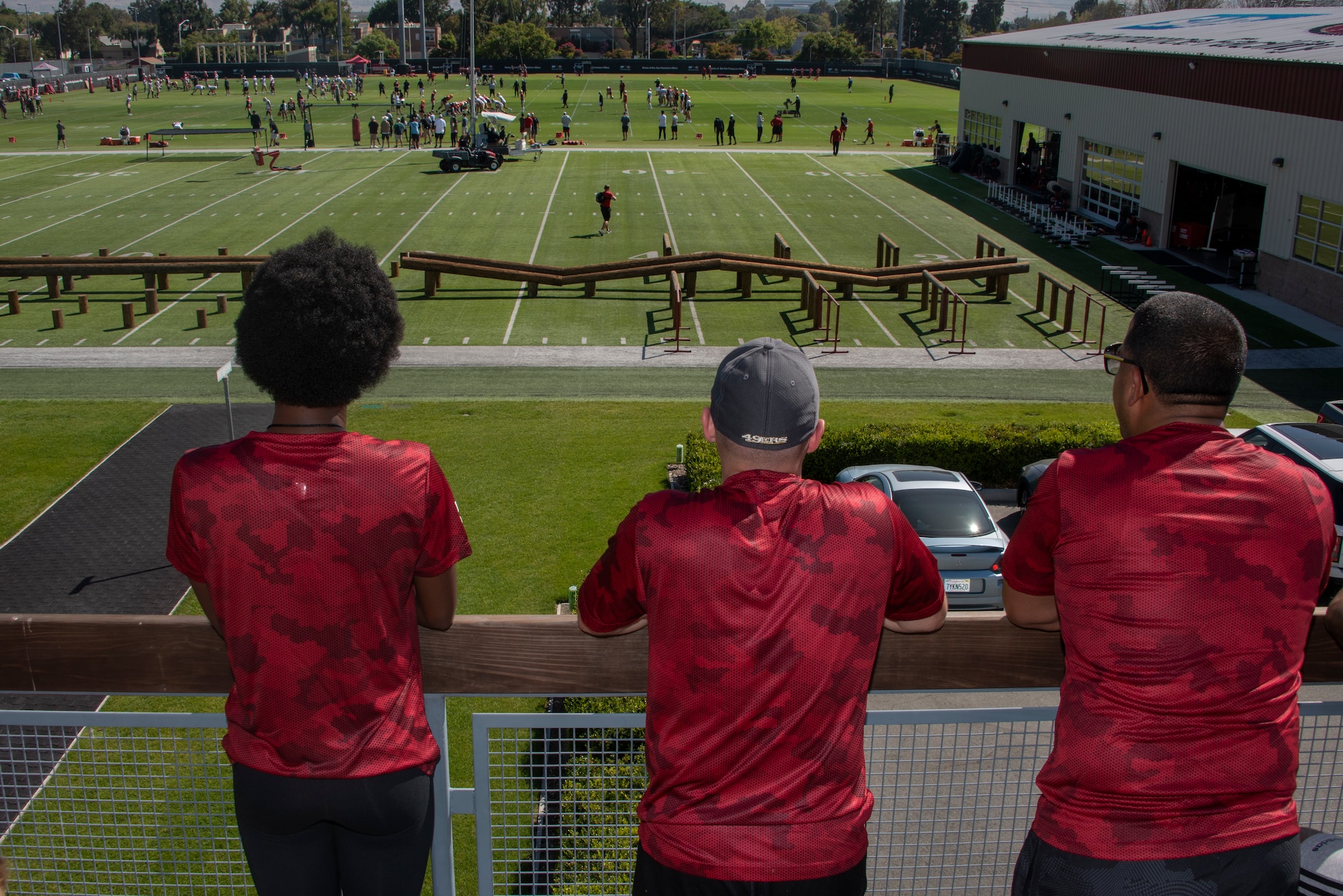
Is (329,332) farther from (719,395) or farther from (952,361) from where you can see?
(952,361)

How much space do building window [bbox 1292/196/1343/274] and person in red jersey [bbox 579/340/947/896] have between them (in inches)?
1158

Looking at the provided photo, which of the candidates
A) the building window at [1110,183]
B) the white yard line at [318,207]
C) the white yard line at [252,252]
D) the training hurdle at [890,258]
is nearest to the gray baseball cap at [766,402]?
the white yard line at [252,252]

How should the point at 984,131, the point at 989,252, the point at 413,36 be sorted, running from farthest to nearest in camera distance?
1. the point at 413,36
2. the point at 984,131
3. the point at 989,252

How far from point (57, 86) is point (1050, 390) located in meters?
104

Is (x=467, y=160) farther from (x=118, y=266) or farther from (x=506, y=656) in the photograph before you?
(x=506, y=656)

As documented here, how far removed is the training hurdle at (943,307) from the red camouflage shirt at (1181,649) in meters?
21.8

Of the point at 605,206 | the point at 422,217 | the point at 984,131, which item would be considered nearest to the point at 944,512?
the point at 605,206

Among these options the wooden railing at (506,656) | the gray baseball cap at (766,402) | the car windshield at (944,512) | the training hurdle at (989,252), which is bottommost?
the car windshield at (944,512)

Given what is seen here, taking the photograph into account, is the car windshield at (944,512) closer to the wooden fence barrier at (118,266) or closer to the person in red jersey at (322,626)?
the person in red jersey at (322,626)

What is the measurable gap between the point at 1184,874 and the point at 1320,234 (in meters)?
30.4

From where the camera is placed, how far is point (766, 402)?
2.54 metres

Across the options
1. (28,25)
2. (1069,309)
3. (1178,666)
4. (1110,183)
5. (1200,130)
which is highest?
(28,25)

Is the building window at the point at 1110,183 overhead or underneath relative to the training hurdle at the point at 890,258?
overhead

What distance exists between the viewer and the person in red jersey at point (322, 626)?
2662mm
